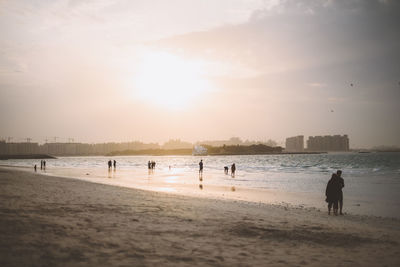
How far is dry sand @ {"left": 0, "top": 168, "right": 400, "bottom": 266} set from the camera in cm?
692

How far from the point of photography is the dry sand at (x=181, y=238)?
22.7 ft

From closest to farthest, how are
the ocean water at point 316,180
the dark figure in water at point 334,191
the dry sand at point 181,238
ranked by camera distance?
the dry sand at point 181,238
the dark figure in water at point 334,191
the ocean water at point 316,180

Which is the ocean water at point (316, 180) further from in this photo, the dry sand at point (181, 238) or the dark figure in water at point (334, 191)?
the dry sand at point (181, 238)

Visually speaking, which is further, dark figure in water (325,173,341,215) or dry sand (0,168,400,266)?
dark figure in water (325,173,341,215)

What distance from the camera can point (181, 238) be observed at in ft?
29.0

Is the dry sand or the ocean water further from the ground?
the dry sand

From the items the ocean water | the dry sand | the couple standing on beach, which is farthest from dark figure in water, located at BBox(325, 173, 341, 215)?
the ocean water

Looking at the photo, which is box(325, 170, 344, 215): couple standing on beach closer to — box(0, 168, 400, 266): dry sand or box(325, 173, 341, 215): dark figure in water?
box(325, 173, 341, 215): dark figure in water

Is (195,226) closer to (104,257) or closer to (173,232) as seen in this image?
(173,232)

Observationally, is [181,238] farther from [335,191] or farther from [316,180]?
[316,180]

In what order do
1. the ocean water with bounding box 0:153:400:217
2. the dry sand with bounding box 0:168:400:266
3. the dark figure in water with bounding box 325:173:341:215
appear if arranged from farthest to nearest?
the ocean water with bounding box 0:153:400:217, the dark figure in water with bounding box 325:173:341:215, the dry sand with bounding box 0:168:400:266

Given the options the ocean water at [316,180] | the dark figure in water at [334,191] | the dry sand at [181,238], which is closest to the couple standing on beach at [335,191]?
the dark figure in water at [334,191]

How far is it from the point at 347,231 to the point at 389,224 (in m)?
3.22

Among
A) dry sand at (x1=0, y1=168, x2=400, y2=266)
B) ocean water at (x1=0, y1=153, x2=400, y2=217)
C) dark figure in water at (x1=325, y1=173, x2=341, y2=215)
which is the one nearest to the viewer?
dry sand at (x1=0, y1=168, x2=400, y2=266)
